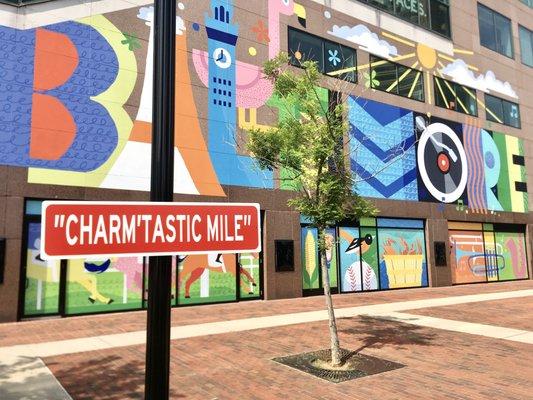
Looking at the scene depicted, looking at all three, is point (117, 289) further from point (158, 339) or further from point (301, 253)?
point (158, 339)

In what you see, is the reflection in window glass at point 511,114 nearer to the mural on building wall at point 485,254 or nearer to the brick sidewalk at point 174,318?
the mural on building wall at point 485,254

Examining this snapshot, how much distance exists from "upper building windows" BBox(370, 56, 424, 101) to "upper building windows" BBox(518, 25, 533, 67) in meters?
11.3

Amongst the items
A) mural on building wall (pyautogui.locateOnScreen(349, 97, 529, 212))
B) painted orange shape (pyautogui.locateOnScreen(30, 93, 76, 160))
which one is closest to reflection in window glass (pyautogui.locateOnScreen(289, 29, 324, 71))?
mural on building wall (pyautogui.locateOnScreen(349, 97, 529, 212))

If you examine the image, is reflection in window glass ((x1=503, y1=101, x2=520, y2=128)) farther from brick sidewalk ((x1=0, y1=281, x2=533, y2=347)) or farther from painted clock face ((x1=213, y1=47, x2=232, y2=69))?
painted clock face ((x1=213, y1=47, x2=232, y2=69))

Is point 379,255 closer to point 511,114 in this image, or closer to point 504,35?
point 511,114

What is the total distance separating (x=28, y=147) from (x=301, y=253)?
981cm

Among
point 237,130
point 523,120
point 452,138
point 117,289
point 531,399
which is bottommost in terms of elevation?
point 531,399

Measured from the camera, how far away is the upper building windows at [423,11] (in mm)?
21562

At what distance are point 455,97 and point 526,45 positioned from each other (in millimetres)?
9838

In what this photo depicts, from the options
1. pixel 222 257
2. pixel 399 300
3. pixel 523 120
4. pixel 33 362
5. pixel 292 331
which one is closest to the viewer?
pixel 33 362

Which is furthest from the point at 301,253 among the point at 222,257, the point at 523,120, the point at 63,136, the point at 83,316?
the point at 523,120

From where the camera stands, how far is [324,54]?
18.7 meters

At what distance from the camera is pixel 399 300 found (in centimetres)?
1614

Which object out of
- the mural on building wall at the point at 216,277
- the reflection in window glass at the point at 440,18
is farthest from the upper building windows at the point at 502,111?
the mural on building wall at the point at 216,277
